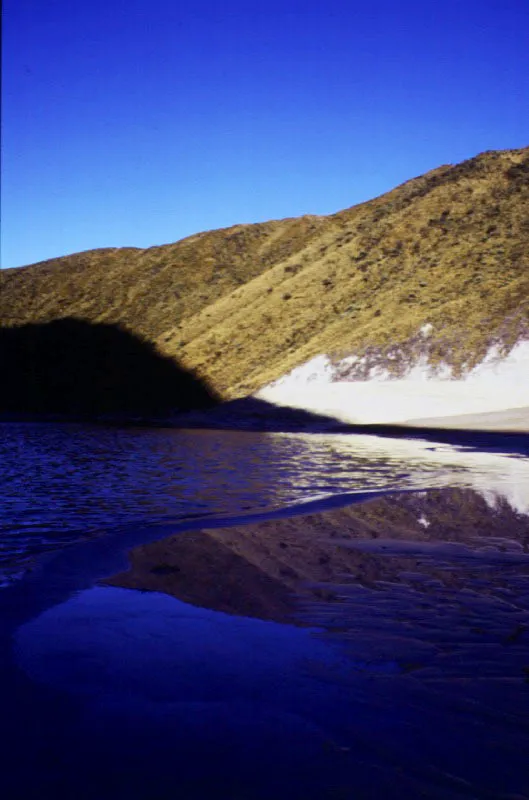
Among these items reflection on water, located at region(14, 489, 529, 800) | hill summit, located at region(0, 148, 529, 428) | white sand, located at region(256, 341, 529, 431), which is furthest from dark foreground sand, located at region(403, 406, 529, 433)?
reflection on water, located at region(14, 489, 529, 800)

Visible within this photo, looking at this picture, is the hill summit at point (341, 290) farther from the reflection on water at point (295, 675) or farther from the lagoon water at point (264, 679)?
the reflection on water at point (295, 675)

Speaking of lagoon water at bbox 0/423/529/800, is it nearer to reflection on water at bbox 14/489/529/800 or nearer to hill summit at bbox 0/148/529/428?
reflection on water at bbox 14/489/529/800

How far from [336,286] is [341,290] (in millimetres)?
710

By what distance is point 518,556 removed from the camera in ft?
18.4

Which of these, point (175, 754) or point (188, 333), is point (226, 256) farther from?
point (175, 754)

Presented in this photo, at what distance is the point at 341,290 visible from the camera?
42.7 m

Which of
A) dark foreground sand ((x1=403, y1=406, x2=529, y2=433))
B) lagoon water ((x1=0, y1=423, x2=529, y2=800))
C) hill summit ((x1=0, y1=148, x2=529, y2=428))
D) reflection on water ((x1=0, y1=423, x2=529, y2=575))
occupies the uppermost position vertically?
hill summit ((x1=0, y1=148, x2=529, y2=428))

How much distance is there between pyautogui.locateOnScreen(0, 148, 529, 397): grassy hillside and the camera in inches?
1414

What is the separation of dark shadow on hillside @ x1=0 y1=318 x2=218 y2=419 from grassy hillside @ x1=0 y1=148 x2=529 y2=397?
1.32 m

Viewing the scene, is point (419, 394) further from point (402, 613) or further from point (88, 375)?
point (402, 613)

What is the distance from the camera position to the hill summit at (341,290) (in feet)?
115

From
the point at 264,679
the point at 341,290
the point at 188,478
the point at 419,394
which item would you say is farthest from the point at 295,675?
the point at 341,290

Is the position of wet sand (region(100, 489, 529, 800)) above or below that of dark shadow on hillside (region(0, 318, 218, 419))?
below

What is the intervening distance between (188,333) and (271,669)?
4444 centimetres
